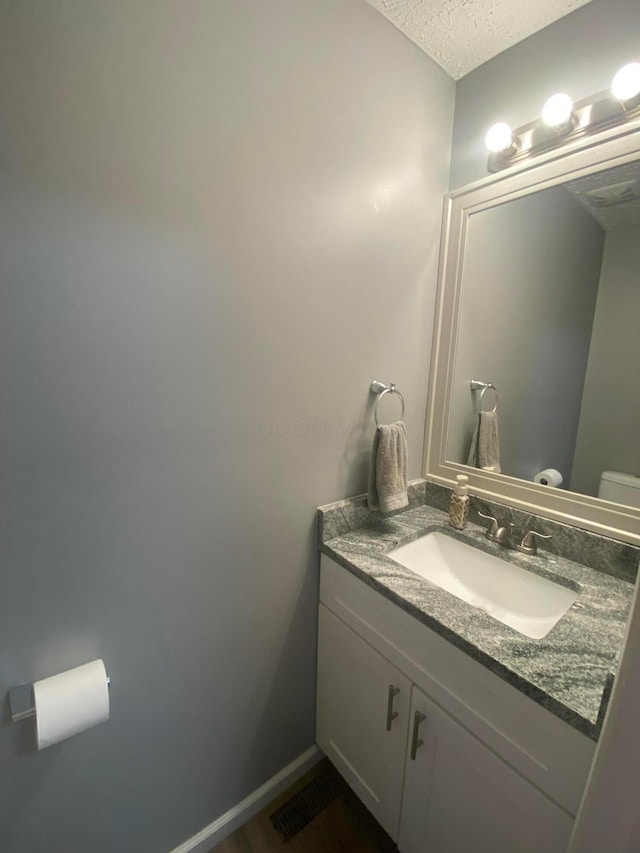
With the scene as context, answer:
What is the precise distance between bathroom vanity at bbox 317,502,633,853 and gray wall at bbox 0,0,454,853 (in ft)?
0.60

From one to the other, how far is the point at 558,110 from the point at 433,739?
5.60 feet

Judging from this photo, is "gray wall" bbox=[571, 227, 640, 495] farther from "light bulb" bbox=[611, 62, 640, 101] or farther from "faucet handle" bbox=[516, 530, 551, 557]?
"light bulb" bbox=[611, 62, 640, 101]

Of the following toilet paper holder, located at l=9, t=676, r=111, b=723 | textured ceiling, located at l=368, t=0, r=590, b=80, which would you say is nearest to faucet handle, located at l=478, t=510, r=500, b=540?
toilet paper holder, located at l=9, t=676, r=111, b=723

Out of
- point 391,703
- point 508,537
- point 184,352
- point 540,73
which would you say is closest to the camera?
point 184,352

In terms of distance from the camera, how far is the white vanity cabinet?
26.5 inches

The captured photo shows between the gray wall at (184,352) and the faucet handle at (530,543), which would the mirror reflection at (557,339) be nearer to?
the faucet handle at (530,543)

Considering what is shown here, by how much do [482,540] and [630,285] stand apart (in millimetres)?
860

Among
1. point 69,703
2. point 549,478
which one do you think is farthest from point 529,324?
point 69,703

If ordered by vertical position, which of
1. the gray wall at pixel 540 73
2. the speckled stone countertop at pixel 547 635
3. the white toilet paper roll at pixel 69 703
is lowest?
the white toilet paper roll at pixel 69 703

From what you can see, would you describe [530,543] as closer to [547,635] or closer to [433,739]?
[547,635]

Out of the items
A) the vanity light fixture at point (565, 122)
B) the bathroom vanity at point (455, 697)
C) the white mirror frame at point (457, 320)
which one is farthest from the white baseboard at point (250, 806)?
the vanity light fixture at point (565, 122)

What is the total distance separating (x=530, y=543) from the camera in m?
1.13

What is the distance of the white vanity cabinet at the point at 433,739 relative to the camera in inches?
26.5

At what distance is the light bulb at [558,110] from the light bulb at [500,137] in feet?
→ 0.35
